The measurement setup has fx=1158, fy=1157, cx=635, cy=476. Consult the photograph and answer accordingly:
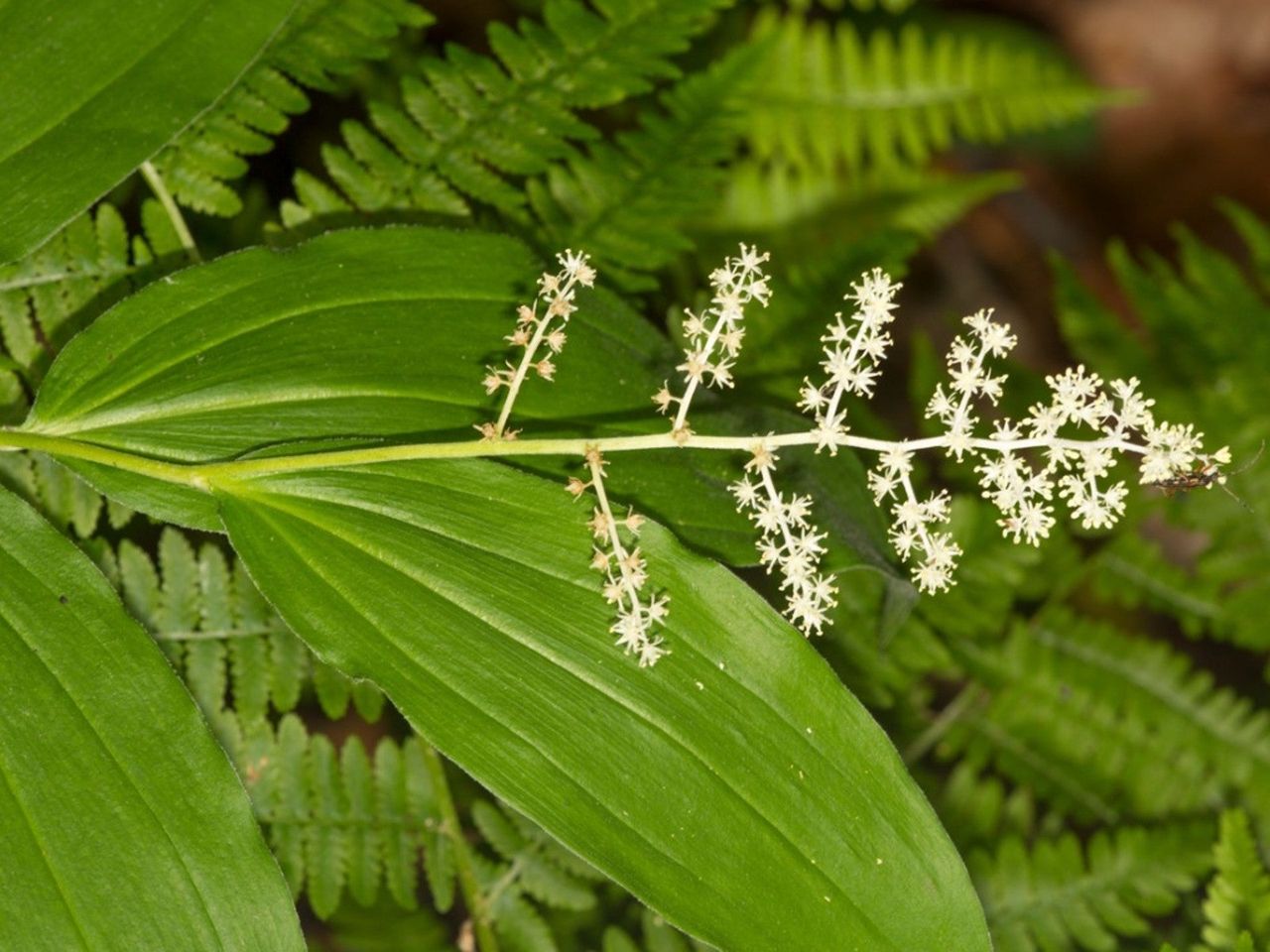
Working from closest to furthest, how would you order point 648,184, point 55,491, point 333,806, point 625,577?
1. point 625,577
2. point 55,491
3. point 333,806
4. point 648,184

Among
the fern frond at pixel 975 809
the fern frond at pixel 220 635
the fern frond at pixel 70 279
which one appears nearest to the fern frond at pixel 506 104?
the fern frond at pixel 70 279

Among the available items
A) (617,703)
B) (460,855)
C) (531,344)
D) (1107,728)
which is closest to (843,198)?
(1107,728)

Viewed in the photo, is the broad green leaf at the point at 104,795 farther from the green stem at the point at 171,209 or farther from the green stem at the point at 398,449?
the green stem at the point at 171,209

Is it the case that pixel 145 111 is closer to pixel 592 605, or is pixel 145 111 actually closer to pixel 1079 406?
pixel 592 605

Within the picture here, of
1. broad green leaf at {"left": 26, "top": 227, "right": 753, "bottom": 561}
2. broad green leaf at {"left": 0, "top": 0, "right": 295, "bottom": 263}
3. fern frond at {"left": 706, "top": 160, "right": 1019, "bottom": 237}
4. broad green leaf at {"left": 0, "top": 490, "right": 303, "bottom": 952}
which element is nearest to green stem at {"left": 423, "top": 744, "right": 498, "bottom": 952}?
broad green leaf at {"left": 0, "top": 490, "right": 303, "bottom": 952}

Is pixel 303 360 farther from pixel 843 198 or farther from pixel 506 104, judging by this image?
pixel 843 198

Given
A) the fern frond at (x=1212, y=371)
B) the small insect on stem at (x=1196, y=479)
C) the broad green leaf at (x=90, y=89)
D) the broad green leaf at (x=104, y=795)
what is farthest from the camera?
the fern frond at (x=1212, y=371)
